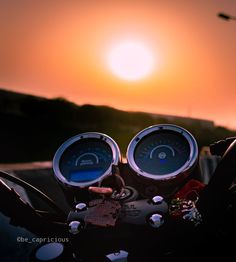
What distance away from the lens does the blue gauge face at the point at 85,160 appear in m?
1.56

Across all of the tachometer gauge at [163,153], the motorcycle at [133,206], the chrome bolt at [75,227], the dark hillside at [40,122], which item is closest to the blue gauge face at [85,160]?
the motorcycle at [133,206]

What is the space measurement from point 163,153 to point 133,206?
15.3 inches

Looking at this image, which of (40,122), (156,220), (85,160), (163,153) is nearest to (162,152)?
(163,153)

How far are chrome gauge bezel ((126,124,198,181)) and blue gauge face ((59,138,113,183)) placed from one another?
0.31 ft

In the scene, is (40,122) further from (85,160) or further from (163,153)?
(163,153)

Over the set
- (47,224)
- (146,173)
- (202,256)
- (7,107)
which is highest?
(146,173)

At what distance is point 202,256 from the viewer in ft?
3.59

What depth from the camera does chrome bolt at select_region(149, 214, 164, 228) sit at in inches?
44.2

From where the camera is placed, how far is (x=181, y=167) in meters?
1.43

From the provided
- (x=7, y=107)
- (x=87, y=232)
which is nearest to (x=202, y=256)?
(x=87, y=232)

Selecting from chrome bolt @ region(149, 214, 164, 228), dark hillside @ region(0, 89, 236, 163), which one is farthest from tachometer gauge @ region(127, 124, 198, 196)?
dark hillside @ region(0, 89, 236, 163)

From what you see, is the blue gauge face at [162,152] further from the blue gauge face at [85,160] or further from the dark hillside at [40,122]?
the dark hillside at [40,122]

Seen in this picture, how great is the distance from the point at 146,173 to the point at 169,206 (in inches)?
9.4

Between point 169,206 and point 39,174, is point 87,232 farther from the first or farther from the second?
point 39,174
